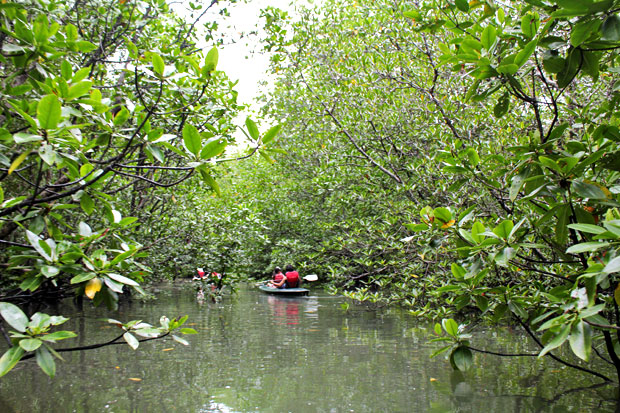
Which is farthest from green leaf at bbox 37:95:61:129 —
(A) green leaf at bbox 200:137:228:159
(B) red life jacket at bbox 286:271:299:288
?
(B) red life jacket at bbox 286:271:299:288

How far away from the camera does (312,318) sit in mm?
11453

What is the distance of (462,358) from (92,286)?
223 centimetres

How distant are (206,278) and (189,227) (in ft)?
4.68

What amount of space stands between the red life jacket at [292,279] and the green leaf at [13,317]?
14.7m

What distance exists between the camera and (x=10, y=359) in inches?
79.3

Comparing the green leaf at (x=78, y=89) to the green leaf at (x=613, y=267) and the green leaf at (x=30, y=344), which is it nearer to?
the green leaf at (x=30, y=344)

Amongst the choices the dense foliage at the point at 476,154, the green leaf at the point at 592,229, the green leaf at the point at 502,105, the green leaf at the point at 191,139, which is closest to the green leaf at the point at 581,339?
the dense foliage at the point at 476,154

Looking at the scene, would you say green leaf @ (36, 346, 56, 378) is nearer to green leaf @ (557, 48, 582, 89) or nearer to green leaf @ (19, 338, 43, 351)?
green leaf @ (19, 338, 43, 351)

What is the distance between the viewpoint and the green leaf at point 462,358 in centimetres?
308

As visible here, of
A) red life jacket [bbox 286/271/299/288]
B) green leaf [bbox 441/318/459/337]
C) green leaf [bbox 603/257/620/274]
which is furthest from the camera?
red life jacket [bbox 286/271/299/288]

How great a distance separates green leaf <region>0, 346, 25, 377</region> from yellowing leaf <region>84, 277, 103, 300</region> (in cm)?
36

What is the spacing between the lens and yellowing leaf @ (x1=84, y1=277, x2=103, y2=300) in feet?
7.58

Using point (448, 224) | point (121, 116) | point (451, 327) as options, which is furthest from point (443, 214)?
point (121, 116)

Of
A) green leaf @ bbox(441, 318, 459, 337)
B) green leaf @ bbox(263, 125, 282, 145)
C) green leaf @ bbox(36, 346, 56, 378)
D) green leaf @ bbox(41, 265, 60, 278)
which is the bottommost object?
green leaf @ bbox(441, 318, 459, 337)
